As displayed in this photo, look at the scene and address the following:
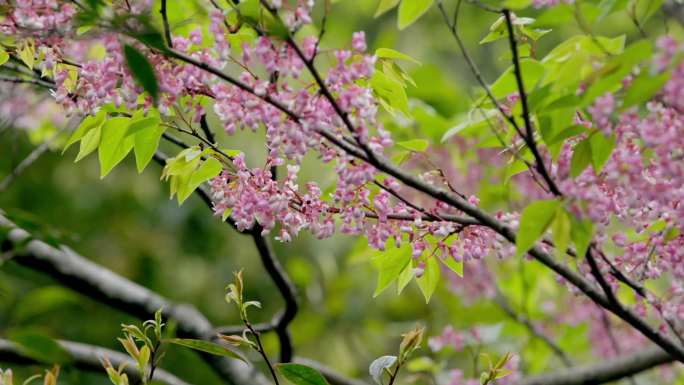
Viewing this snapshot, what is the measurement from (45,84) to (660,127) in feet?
3.88

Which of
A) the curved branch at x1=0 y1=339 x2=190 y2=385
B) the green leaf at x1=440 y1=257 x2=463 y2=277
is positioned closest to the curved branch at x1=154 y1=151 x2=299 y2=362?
the curved branch at x1=0 y1=339 x2=190 y2=385

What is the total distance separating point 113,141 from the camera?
1.39 meters

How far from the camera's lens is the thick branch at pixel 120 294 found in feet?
7.77

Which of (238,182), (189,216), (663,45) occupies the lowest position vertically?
(238,182)

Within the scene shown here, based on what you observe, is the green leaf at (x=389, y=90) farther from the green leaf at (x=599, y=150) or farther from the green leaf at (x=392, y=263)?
the green leaf at (x=599, y=150)

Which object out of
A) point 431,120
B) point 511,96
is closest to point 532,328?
point 431,120

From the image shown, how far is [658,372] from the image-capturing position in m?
3.48

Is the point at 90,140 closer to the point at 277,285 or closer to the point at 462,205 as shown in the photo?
the point at 462,205

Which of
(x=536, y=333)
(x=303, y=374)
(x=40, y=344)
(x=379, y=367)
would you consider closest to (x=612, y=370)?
(x=536, y=333)

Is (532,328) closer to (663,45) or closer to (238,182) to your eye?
(238,182)

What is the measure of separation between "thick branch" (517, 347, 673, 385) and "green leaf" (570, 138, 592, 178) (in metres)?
1.30

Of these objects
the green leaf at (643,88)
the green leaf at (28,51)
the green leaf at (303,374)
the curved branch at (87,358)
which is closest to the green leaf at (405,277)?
the green leaf at (303,374)

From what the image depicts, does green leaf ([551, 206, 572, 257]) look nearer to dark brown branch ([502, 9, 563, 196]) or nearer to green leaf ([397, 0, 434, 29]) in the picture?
dark brown branch ([502, 9, 563, 196])

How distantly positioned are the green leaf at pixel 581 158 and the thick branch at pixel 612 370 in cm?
130
